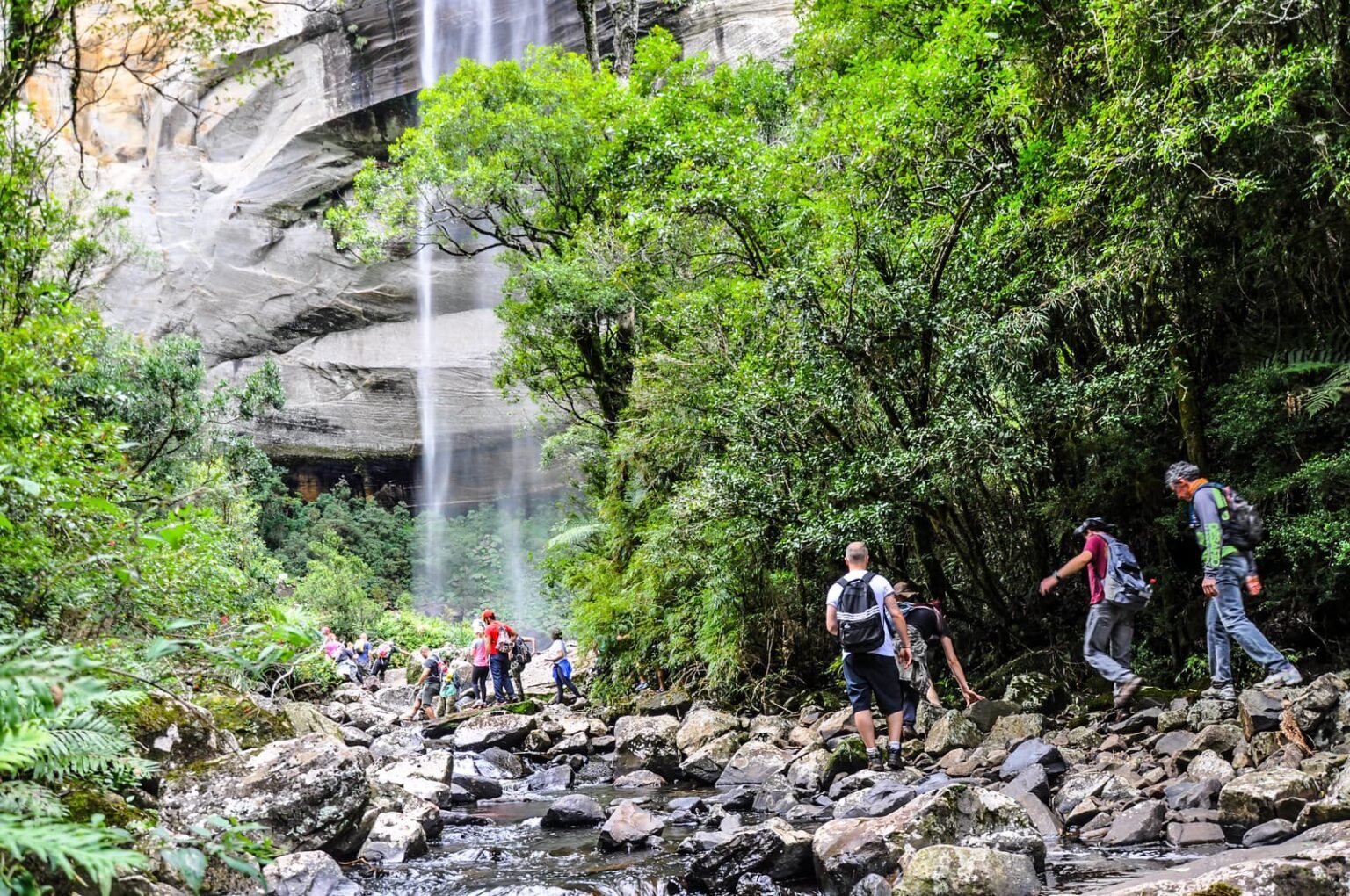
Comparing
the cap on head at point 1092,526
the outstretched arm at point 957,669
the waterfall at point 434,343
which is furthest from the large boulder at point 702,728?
the waterfall at point 434,343

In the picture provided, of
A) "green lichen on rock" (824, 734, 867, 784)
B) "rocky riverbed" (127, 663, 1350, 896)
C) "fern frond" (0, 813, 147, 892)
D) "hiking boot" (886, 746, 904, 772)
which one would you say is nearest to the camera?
"fern frond" (0, 813, 147, 892)

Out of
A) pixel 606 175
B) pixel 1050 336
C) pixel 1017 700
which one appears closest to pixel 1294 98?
pixel 1050 336

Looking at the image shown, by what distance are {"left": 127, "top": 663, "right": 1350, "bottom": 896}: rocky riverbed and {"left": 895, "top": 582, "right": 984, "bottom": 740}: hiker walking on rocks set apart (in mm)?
229

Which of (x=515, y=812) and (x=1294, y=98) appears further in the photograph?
(x=515, y=812)

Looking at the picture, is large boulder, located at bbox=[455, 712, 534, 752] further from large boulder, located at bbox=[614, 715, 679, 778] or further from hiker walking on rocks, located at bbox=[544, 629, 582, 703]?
hiker walking on rocks, located at bbox=[544, 629, 582, 703]

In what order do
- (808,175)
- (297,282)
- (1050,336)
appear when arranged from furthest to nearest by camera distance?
(297,282) < (808,175) < (1050,336)

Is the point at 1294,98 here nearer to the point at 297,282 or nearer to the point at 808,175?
the point at 808,175

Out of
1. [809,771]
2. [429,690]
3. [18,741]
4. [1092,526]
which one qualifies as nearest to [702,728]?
[809,771]

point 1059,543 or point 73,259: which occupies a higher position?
point 73,259

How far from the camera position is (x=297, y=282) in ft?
125

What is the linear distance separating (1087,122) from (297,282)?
1449 inches

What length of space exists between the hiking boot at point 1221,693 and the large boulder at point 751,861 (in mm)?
3262

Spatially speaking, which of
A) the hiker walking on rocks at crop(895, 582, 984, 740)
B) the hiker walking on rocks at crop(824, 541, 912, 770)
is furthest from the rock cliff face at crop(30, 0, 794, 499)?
the hiker walking on rocks at crop(824, 541, 912, 770)

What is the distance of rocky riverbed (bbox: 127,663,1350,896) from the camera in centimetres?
410
